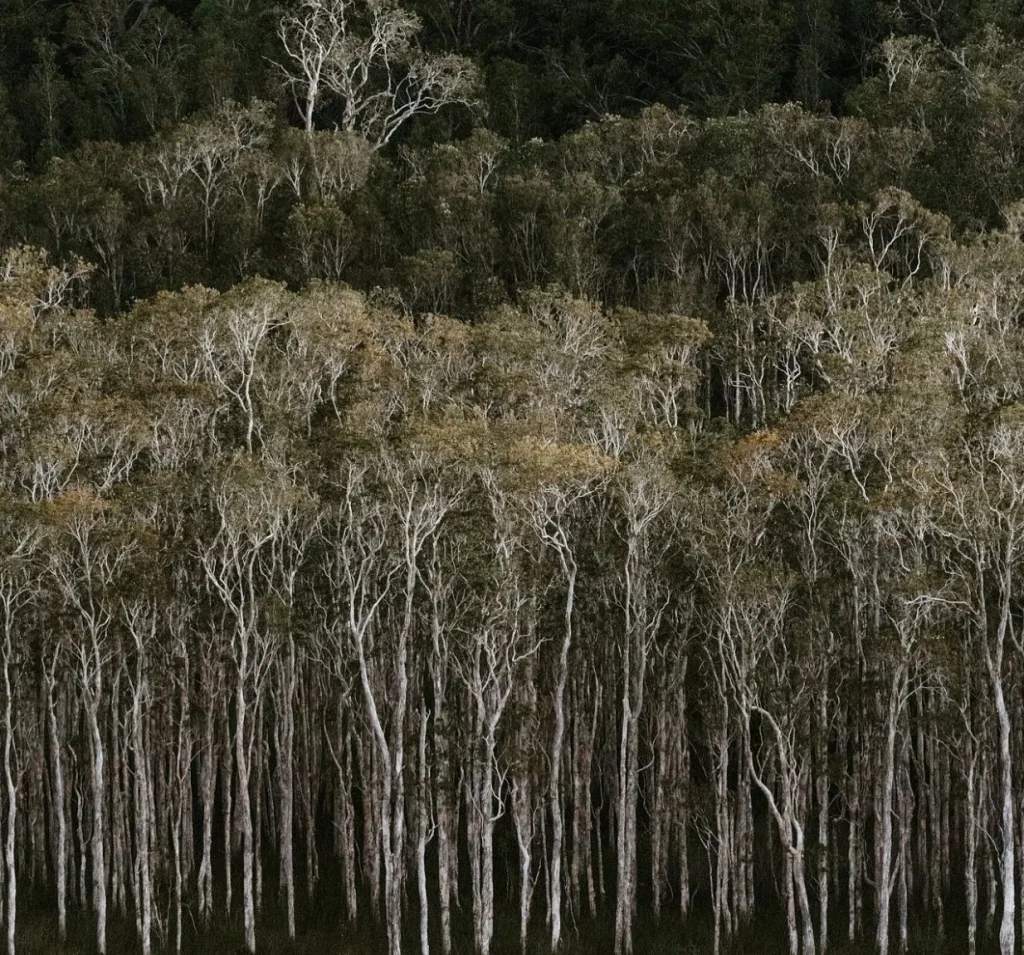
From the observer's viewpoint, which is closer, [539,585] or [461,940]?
[461,940]

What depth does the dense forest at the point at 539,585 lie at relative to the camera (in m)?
39.8

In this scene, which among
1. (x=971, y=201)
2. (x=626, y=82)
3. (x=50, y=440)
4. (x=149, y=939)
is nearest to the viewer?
(x=149, y=939)

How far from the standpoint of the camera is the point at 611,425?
44.5 m

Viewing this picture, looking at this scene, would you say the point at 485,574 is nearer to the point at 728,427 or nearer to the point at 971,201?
the point at 728,427

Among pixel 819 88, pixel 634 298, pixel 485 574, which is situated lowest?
pixel 485 574

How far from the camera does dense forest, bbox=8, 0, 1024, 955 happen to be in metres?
39.8

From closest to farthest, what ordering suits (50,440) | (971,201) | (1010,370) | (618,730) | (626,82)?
1. (50,440)
2. (1010,370)
3. (618,730)
4. (971,201)
5. (626,82)

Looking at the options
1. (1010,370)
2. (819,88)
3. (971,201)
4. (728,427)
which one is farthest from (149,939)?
(819,88)

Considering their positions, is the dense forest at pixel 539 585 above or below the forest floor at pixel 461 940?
above

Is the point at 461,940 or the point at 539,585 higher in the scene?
the point at 539,585

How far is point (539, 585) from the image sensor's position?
1647 inches

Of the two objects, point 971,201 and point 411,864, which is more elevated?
point 971,201

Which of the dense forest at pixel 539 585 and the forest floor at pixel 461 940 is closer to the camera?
the dense forest at pixel 539 585

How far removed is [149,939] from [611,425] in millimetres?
18320
